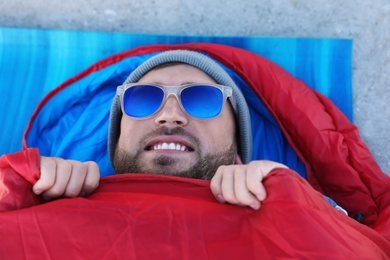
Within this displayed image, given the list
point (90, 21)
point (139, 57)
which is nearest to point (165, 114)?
point (139, 57)

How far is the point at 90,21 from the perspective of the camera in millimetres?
1438

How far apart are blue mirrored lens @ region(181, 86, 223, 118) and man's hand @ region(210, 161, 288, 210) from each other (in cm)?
30

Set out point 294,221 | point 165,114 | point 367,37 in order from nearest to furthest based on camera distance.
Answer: point 294,221 → point 165,114 → point 367,37

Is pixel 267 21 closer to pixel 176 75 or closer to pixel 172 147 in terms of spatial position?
pixel 176 75

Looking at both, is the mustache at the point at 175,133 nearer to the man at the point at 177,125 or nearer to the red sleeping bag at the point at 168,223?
the man at the point at 177,125

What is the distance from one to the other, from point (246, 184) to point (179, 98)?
367mm

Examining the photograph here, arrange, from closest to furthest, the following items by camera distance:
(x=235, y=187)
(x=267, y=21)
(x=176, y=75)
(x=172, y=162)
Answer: (x=235, y=187), (x=172, y=162), (x=176, y=75), (x=267, y=21)

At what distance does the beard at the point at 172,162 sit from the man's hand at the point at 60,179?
20 cm

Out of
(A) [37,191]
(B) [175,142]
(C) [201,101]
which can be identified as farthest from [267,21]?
(A) [37,191]

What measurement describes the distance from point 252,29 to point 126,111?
0.57 meters

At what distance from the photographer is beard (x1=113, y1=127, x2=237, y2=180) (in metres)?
0.96

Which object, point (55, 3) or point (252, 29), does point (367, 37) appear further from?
point (55, 3)

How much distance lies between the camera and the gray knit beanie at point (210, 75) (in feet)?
3.63

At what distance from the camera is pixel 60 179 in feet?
2.49
